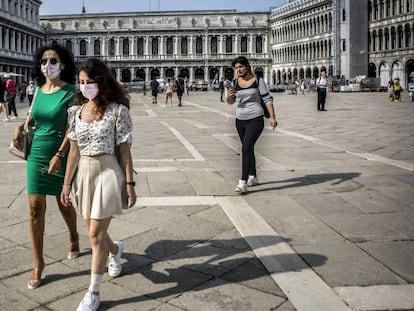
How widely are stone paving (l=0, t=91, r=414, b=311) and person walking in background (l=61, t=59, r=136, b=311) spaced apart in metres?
0.45

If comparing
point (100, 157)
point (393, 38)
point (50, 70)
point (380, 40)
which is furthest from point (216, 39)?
point (100, 157)

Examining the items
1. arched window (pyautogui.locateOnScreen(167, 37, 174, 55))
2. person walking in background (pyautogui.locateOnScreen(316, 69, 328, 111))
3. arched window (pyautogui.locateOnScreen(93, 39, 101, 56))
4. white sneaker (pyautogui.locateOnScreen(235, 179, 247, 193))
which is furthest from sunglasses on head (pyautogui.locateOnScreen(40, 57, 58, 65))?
arched window (pyautogui.locateOnScreen(93, 39, 101, 56))

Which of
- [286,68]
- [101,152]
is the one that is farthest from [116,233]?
[286,68]

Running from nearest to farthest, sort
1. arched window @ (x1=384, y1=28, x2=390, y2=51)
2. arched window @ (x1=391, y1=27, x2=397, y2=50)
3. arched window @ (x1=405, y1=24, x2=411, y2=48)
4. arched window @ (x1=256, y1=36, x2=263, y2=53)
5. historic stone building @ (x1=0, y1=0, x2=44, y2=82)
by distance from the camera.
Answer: arched window @ (x1=405, y1=24, x2=411, y2=48) < arched window @ (x1=391, y1=27, x2=397, y2=50) < arched window @ (x1=384, y1=28, x2=390, y2=51) < historic stone building @ (x1=0, y1=0, x2=44, y2=82) < arched window @ (x1=256, y1=36, x2=263, y2=53)

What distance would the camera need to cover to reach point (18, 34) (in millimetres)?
67750

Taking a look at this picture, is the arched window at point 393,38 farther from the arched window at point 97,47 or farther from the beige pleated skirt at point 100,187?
the beige pleated skirt at point 100,187

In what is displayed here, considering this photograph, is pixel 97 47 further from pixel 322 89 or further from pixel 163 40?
pixel 322 89

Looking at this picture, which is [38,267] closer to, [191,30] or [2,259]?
[2,259]

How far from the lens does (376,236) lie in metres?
4.36

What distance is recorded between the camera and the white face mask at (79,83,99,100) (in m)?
3.08

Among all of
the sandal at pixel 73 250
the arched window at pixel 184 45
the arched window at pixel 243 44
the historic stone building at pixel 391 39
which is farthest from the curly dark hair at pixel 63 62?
the arched window at pixel 184 45

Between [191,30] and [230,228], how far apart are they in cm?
8555

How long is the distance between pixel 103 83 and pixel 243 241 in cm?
181

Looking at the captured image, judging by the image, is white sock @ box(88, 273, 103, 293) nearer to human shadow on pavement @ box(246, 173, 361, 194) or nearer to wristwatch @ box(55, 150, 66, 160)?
wristwatch @ box(55, 150, 66, 160)
